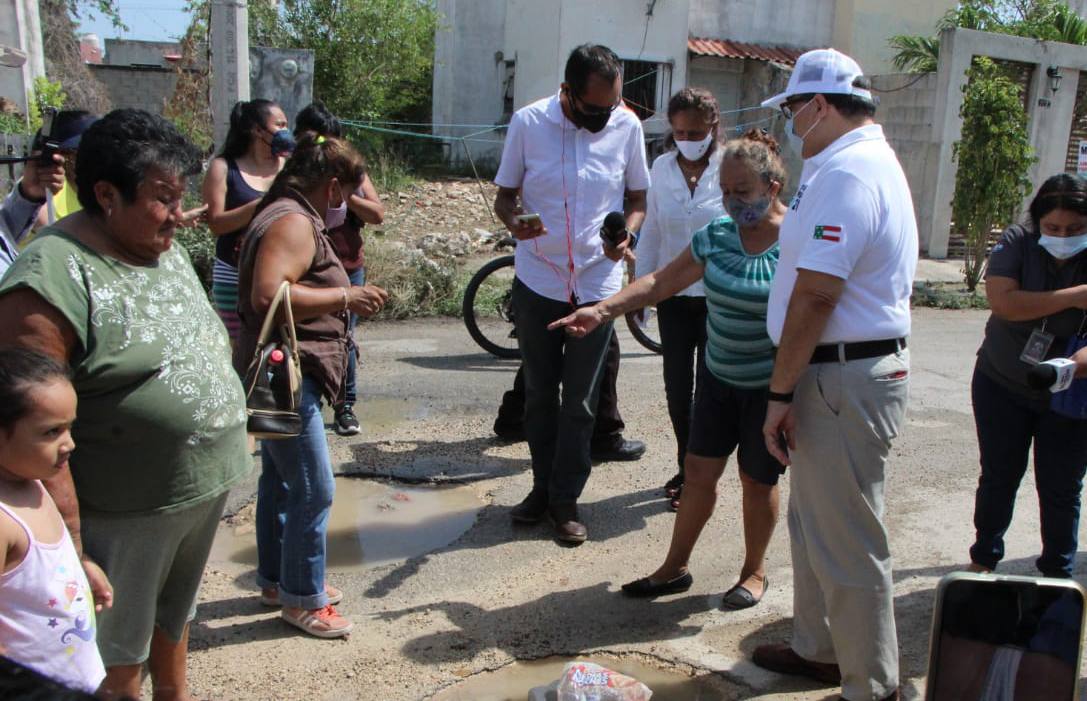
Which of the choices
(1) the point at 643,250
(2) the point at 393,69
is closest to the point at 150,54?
(2) the point at 393,69

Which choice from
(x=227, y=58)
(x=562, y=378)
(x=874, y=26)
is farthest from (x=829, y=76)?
(x=874, y=26)

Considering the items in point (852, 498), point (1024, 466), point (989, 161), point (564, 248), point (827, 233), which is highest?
point (989, 161)

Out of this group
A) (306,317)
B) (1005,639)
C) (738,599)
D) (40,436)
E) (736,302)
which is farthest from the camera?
(738,599)

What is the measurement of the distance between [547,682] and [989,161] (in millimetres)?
11089

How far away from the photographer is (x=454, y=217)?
49.5 feet

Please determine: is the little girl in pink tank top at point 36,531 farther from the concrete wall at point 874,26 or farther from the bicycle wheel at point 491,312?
the concrete wall at point 874,26

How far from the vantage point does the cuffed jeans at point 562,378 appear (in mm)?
4453

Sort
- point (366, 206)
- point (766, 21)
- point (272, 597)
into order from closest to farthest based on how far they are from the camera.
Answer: point (272, 597)
point (366, 206)
point (766, 21)

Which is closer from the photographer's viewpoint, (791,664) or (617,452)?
(791,664)

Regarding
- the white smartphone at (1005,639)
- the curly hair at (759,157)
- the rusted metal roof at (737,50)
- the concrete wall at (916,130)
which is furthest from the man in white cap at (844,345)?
the rusted metal roof at (737,50)

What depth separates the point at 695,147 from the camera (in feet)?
14.9

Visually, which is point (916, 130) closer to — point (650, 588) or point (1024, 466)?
point (1024, 466)

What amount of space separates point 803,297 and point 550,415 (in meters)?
2.02

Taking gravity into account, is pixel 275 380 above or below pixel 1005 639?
above
